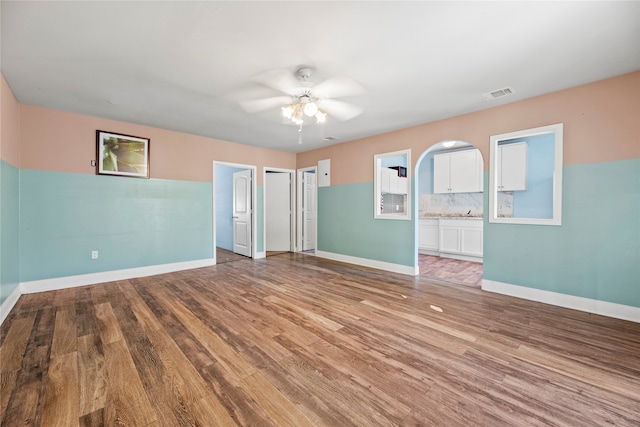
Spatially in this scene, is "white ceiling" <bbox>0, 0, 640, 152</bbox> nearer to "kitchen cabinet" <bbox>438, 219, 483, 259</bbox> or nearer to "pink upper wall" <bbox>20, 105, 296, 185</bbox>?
"pink upper wall" <bbox>20, 105, 296, 185</bbox>

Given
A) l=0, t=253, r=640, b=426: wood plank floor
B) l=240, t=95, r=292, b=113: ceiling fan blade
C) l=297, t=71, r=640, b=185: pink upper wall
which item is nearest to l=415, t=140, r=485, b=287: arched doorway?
l=297, t=71, r=640, b=185: pink upper wall

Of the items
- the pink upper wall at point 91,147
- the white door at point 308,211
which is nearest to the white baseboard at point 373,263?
the white door at point 308,211

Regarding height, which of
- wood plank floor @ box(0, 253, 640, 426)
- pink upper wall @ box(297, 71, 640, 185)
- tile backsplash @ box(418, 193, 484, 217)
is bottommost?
wood plank floor @ box(0, 253, 640, 426)

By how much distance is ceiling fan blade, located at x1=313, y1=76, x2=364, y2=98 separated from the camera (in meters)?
2.90

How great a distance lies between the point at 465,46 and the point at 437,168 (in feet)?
14.6

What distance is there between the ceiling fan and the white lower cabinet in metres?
3.72

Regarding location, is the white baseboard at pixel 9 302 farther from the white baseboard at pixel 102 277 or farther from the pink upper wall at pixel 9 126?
the pink upper wall at pixel 9 126

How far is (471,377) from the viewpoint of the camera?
6.11ft

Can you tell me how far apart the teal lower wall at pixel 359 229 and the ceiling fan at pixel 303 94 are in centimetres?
213

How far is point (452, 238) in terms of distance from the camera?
597 cm

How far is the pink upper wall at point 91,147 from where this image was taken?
3660 mm

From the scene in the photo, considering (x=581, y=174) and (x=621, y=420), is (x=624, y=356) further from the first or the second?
(x=581, y=174)

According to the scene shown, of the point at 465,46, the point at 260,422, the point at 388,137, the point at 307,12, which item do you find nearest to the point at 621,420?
the point at 260,422

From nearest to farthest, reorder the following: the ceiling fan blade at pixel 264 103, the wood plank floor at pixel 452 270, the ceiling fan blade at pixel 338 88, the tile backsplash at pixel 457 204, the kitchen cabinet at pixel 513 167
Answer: the ceiling fan blade at pixel 338 88 < the ceiling fan blade at pixel 264 103 < the wood plank floor at pixel 452 270 < the kitchen cabinet at pixel 513 167 < the tile backsplash at pixel 457 204
